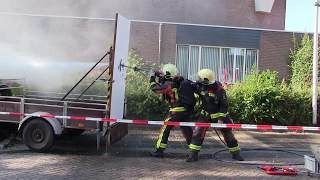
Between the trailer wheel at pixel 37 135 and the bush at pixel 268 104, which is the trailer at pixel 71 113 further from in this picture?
the bush at pixel 268 104

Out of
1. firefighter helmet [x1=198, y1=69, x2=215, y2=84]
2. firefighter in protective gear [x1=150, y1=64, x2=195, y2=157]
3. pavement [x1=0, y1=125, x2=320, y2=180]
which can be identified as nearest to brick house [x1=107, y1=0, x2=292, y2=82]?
pavement [x1=0, y1=125, x2=320, y2=180]

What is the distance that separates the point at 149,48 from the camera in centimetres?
1827

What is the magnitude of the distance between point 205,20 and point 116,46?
9.05 m

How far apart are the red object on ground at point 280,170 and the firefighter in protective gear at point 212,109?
2.63 ft

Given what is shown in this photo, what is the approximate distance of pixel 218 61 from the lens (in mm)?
19438

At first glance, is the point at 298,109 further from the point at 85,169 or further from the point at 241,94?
the point at 85,169

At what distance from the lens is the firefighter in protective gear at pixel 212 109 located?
28.9 feet

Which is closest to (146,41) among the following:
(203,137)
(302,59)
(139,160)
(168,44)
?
(168,44)

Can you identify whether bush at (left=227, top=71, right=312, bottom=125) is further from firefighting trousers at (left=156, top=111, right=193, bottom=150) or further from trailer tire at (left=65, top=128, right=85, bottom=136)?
trailer tire at (left=65, top=128, right=85, bottom=136)

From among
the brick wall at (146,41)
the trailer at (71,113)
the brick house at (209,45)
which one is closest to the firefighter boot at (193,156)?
the trailer at (71,113)

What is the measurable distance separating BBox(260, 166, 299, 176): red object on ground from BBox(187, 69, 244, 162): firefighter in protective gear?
2.63 ft

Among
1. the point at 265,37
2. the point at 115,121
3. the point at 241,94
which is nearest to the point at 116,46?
the point at 115,121

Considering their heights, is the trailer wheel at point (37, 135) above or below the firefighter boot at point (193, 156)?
above

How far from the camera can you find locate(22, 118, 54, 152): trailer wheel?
8780mm
